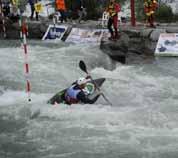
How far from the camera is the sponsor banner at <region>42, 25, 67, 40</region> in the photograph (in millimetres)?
17797

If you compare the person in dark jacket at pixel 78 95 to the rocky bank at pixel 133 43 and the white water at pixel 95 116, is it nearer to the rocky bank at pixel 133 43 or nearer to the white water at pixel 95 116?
the white water at pixel 95 116

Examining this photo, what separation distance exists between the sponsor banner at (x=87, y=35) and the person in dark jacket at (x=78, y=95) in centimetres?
648

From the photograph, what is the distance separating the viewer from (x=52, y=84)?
40.4 ft

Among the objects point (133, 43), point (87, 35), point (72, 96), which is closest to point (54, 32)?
point (87, 35)

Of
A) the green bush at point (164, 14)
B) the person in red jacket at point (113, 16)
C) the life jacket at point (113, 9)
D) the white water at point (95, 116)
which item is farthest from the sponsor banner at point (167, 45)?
the green bush at point (164, 14)

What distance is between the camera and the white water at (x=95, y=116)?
822 cm

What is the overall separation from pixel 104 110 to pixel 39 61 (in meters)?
5.12

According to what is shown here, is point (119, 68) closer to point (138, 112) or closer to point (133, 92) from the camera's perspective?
point (133, 92)

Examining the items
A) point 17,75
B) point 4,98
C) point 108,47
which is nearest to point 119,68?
point 108,47

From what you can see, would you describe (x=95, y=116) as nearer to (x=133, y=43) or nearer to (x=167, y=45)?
(x=167, y=45)

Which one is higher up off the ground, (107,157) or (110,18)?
(110,18)

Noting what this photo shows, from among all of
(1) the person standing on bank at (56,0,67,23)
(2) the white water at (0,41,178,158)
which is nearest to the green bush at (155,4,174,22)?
(1) the person standing on bank at (56,0,67,23)

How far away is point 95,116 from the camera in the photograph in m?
9.54

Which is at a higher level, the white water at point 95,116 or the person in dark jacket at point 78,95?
the person in dark jacket at point 78,95
